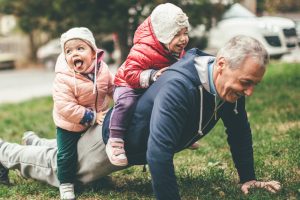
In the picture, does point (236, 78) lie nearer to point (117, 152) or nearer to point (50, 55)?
point (117, 152)

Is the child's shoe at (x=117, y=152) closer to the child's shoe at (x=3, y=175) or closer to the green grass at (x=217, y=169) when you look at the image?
the green grass at (x=217, y=169)

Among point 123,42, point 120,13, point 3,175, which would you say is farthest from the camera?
point 123,42

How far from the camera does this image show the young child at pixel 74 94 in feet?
12.9

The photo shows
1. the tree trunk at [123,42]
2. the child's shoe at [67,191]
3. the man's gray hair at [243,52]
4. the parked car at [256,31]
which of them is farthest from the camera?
the parked car at [256,31]

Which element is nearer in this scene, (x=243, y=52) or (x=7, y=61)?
(x=243, y=52)

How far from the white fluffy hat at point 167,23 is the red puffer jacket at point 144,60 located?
0.06 meters

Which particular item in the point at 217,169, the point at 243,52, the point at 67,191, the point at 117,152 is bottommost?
the point at 217,169

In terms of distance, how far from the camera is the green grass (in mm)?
4020

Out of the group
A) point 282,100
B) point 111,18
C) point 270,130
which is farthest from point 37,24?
point 270,130

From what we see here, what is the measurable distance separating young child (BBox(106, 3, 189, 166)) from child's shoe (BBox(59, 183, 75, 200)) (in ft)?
1.85

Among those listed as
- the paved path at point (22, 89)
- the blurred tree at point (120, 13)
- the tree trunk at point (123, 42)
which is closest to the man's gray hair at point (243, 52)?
the blurred tree at point (120, 13)

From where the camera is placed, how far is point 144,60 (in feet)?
12.0

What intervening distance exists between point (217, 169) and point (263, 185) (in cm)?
83

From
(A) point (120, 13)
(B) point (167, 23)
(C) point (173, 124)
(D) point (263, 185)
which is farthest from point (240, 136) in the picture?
(A) point (120, 13)
